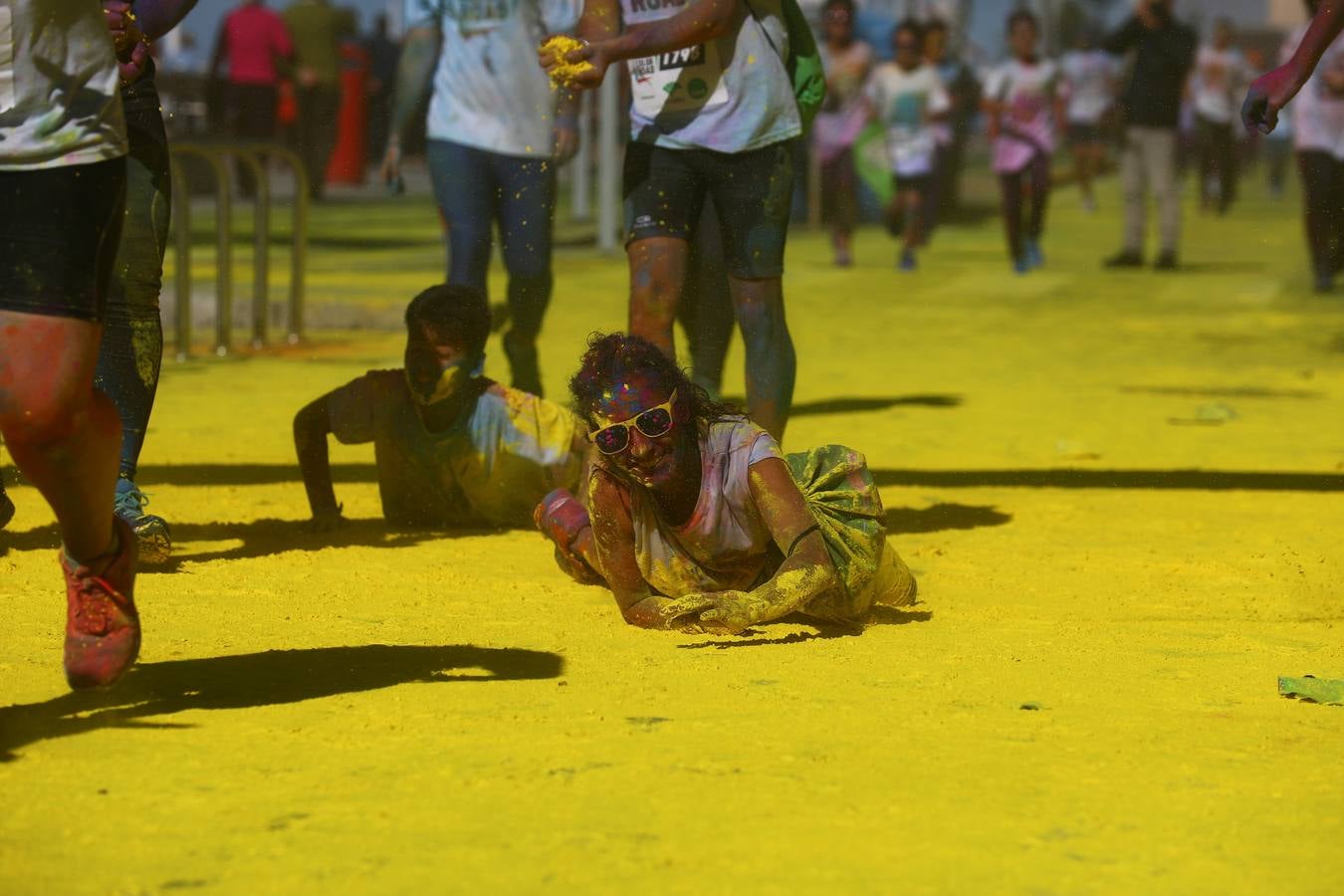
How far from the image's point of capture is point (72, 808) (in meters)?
3.94

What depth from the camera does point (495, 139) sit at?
329 inches

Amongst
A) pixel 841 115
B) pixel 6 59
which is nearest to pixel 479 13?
pixel 6 59

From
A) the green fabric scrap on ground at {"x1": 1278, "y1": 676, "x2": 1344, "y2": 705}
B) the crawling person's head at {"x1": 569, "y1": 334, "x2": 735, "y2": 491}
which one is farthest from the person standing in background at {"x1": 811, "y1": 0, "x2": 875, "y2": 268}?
the green fabric scrap on ground at {"x1": 1278, "y1": 676, "x2": 1344, "y2": 705}

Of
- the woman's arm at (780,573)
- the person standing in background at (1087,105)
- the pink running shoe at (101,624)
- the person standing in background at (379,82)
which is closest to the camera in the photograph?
the pink running shoe at (101,624)

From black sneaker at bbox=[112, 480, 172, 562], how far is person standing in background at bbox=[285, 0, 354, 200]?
21.3 m

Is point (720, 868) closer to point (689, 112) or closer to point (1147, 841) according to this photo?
point (1147, 841)

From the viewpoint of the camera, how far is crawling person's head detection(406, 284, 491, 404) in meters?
6.80

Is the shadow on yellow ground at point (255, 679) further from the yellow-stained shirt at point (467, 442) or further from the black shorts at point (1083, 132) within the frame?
the black shorts at point (1083, 132)

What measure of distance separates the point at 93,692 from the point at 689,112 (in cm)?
278

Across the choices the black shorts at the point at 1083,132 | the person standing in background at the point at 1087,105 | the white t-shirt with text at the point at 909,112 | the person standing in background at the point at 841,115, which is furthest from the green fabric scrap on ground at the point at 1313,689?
the black shorts at the point at 1083,132

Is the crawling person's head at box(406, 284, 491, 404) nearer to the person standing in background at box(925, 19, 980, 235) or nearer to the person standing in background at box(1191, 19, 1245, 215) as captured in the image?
the person standing in background at box(925, 19, 980, 235)

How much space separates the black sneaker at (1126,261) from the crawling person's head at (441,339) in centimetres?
1370

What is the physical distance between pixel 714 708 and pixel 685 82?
2675 mm

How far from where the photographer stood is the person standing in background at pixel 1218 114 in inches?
1147
